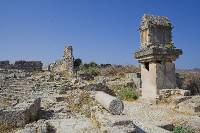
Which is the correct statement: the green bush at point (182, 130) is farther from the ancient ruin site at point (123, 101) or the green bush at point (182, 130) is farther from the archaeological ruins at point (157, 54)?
the archaeological ruins at point (157, 54)

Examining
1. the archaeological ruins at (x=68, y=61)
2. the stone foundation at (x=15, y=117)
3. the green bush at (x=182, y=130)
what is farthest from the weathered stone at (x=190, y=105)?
the archaeological ruins at (x=68, y=61)

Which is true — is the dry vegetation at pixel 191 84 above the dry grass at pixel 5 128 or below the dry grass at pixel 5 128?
above

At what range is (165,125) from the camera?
30.1ft

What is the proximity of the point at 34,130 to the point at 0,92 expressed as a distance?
11.6 m

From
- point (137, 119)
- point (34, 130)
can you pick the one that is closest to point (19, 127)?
point (34, 130)

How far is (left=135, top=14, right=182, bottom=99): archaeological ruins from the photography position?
1372cm

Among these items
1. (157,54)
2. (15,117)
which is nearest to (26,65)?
(157,54)

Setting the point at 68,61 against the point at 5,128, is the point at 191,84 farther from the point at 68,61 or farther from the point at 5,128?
the point at 5,128

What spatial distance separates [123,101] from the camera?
1434cm

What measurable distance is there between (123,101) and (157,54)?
2552 mm

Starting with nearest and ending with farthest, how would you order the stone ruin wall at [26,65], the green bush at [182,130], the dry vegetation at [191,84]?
1. the green bush at [182,130]
2. the dry vegetation at [191,84]
3. the stone ruin wall at [26,65]

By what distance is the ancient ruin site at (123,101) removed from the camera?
7660 mm

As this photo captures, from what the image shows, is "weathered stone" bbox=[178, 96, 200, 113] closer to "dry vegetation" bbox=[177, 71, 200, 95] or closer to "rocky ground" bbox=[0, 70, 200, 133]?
"rocky ground" bbox=[0, 70, 200, 133]

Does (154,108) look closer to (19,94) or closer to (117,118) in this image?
(117,118)
